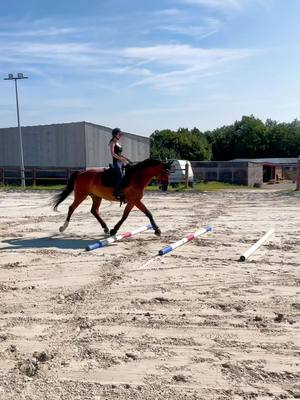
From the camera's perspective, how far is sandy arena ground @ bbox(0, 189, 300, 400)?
12.3 feet

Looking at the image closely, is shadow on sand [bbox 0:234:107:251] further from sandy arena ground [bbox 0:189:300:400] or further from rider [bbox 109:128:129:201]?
rider [bbox 109:128:129:201]

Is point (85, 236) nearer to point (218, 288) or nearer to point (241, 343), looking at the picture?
point (218, 288)

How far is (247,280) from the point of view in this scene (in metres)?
6.83

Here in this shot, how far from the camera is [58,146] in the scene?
44812mm

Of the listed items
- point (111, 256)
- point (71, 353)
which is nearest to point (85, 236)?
point (111, 256)

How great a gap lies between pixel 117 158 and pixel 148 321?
598 cm

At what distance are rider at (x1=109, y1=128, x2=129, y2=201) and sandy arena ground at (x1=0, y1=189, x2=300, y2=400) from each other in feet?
3.74

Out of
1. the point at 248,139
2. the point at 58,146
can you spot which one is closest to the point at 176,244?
the point at 58,146

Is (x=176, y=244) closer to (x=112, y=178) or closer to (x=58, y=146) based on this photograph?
(x=112, y=178)

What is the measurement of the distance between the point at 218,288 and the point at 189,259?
6.17 ft

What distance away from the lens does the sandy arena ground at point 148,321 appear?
3758 mm

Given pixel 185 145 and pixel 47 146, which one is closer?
pixel 47 146

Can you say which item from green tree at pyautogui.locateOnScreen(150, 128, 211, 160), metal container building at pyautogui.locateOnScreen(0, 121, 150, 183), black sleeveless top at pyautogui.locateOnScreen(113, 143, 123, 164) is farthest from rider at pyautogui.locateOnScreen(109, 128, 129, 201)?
green tree at pyautogui.locateOnScreen(150, 128, 211, 160)

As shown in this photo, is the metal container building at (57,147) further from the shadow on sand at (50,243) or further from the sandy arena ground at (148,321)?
the sandy arena ground at (148,321)
